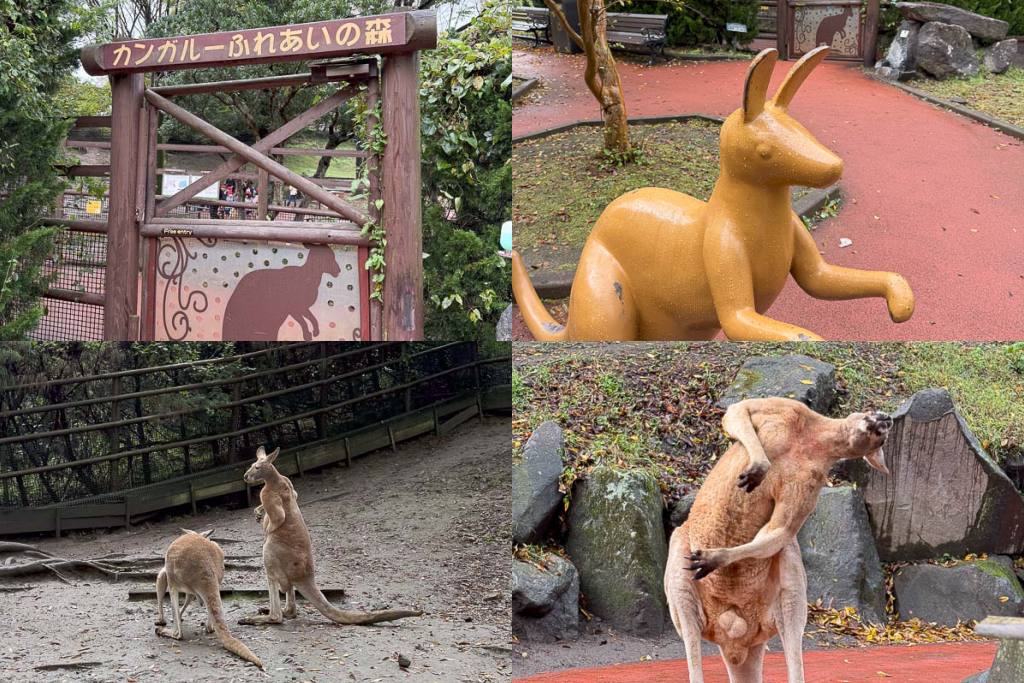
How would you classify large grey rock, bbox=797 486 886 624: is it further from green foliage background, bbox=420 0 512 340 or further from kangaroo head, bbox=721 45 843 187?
green foliage background, bbox=420 0 512 340

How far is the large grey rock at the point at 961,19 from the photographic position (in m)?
7.20

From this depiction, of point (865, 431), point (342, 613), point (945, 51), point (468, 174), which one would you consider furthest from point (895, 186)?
point (342, 613)

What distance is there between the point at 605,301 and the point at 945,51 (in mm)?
5540

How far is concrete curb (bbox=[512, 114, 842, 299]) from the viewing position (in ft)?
13.2

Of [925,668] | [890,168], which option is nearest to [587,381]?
[925,668]

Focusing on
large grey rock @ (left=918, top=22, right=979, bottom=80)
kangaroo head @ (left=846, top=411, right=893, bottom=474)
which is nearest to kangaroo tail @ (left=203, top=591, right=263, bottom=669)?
kangaroo head @ (left=846, top=411, right=893, bottom=474)

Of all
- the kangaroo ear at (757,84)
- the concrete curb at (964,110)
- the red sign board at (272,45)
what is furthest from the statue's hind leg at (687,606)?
the concrete curb at (964,110)

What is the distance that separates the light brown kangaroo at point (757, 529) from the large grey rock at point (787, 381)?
1222 mm

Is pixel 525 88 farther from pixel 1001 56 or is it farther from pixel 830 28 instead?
pixel 1001 56

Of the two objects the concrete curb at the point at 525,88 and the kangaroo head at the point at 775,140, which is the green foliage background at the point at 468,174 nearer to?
the concrete curb at the point at 525,88

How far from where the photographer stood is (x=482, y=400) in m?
3.85

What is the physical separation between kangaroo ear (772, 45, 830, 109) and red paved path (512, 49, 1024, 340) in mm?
1498

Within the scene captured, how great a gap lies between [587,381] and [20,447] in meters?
2.10

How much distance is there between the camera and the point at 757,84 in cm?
230
